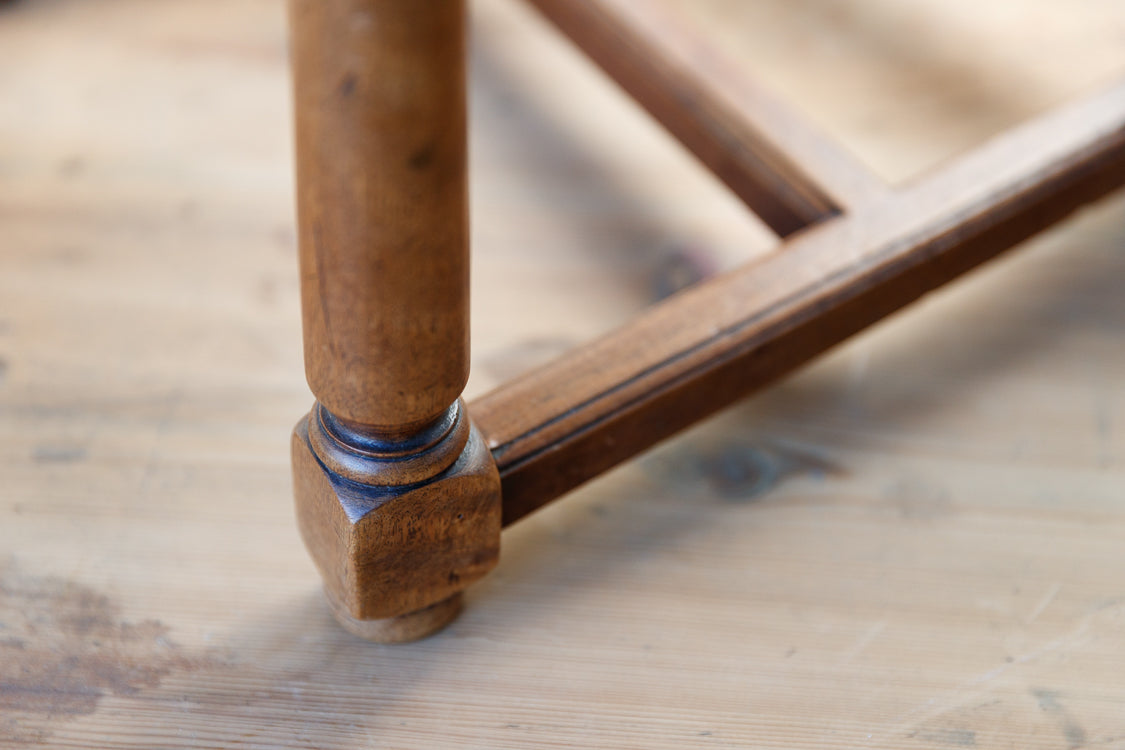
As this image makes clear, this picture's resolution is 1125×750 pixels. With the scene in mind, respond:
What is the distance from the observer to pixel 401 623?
1.37ft

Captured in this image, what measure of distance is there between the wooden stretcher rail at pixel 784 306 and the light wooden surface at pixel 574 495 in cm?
5

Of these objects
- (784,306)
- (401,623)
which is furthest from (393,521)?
(784,306)

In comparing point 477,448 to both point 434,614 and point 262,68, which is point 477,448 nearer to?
point 434,614

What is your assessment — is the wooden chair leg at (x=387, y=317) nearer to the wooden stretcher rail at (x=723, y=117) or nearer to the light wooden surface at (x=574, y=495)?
the light wooden surface at (x=574, y=495)

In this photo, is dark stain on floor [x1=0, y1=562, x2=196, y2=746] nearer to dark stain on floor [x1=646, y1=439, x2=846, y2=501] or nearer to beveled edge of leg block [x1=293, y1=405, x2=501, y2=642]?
beveled edge of leg block [x1=293, y1=405, x2=501, y2=642]

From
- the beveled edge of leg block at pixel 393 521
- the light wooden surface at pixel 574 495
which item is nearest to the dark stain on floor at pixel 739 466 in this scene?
the light wooden surface at pixel 574 495

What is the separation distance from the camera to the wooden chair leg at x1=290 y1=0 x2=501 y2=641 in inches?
11.0

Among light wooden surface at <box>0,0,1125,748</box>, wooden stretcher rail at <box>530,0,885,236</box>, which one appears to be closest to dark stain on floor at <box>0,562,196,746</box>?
light wooden surface at <box>0,0,1125,748</box>

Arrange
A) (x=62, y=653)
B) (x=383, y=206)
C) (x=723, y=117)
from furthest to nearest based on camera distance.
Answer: (x=723, y=117) < (x=62, y=653) < (x=383, y=206)

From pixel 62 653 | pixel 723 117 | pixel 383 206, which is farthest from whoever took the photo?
pixel 723 117

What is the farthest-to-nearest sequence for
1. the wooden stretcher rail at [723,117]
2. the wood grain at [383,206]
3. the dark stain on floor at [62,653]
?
the wooden stretcher rail at [723,117] < the dark stain on floor at [62,653] < the wood grain at [383,206]

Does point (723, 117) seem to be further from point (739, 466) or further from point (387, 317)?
point (387, 317)

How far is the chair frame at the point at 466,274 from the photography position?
29cm

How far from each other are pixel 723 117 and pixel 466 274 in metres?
0.25
